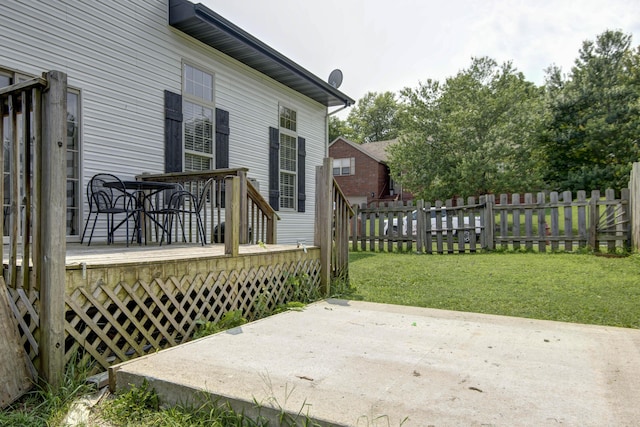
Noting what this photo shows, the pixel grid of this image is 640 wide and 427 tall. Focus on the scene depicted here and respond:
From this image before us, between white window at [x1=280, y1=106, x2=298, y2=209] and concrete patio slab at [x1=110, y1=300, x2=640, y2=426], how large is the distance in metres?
6.30

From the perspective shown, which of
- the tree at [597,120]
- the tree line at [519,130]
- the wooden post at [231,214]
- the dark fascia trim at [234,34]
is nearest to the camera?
the wooden post at [231,214]

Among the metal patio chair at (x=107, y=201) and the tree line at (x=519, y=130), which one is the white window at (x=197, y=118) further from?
the tree line at (x=519, y=130)

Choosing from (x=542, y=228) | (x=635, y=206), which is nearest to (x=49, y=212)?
(x=635, y=206)

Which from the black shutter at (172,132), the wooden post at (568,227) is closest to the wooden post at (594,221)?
the wooden post at (568,227)

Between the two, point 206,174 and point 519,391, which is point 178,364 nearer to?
point 519,391

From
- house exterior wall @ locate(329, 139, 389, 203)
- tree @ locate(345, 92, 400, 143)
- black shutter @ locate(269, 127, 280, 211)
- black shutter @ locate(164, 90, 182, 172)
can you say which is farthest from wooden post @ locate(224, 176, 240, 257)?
tree @ locate(345, 92, 400, 143)

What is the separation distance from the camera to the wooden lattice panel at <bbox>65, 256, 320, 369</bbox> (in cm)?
238

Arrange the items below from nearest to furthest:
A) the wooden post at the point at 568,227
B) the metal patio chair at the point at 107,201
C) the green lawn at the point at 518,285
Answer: the green lawn at the point at 518,285 → the metal patio chair at the point at 107,201 → the wooden post at the point at 568,227

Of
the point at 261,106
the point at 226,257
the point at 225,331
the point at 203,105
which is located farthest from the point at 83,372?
the point at 261,106

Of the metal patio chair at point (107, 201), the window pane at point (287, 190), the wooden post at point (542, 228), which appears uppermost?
the window pane at point (287, 190)

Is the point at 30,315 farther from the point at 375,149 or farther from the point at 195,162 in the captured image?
the point at 375,149

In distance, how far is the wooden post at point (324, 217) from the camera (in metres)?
4.70

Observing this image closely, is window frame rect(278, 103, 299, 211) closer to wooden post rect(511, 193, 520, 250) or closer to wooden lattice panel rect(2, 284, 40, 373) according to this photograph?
wooden post rect(511, 193, 520, 250)

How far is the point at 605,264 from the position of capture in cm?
648
